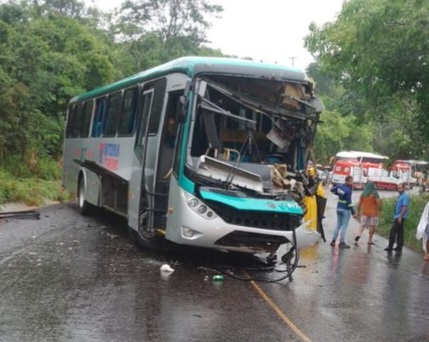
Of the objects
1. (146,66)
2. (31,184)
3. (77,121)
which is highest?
(146,66)

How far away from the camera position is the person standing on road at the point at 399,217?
14102 millimetres

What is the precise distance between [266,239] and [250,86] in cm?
245

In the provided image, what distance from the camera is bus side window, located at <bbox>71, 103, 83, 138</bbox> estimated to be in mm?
17875

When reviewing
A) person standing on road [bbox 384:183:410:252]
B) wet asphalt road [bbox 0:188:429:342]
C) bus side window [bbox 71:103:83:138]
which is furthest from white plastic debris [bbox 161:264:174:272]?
bus side window [bbox 71:103:83:138]

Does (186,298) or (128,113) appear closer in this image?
(186,298)

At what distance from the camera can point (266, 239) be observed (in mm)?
9258

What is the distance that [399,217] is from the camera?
46.4 ft

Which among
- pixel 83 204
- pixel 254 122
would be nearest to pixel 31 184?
pixel 83 204

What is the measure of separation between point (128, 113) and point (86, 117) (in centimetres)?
480

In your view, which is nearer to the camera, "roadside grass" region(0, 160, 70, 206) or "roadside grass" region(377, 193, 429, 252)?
"roadside grass" region(377, 193, 429, 252)

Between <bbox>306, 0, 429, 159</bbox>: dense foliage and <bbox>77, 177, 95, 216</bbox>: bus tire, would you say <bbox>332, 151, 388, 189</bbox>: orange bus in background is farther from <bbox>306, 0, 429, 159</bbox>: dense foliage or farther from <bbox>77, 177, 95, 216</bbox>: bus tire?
<bbox>77, 177, 95, 216</bbox>: bus tire

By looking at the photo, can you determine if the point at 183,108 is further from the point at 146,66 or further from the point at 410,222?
the point at 146,66

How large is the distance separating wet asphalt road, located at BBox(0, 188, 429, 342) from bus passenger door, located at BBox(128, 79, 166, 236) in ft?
2.32

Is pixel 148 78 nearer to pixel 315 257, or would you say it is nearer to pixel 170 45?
pixel 315 257
